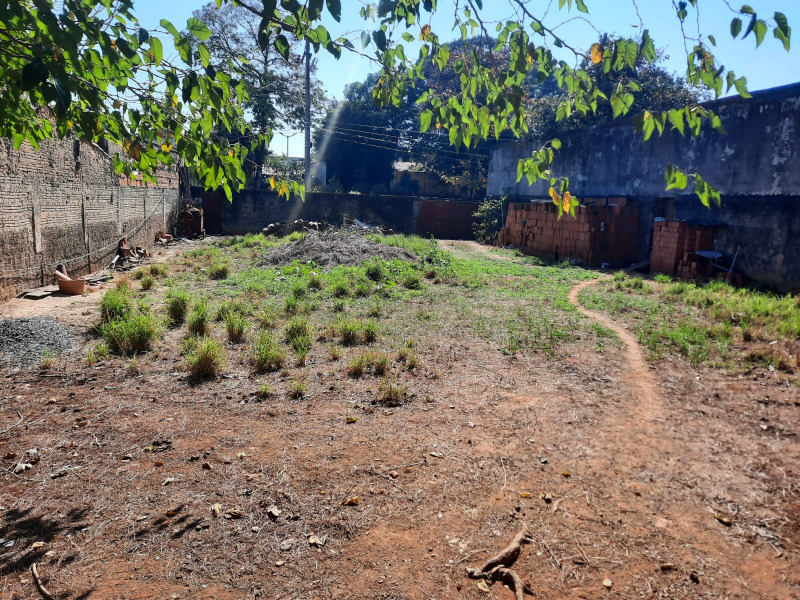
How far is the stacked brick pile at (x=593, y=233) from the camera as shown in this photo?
53.7 feet

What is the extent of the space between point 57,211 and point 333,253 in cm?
642

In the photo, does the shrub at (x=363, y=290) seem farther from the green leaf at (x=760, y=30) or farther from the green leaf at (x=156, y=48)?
the green leaf at (x=760, y=30)

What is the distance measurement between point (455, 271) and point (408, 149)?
79.3 ft

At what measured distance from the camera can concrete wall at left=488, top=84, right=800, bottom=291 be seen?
12.6 m

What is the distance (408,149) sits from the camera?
3509 cm

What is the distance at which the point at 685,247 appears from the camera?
13625 millimetres

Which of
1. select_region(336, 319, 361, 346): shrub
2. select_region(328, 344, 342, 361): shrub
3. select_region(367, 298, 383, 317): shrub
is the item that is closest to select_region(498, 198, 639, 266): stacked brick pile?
select_region(367, 298, 383, 317): shrub

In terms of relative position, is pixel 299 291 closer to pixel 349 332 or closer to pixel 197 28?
pixel 349 332

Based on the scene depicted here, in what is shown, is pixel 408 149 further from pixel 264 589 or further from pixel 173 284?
pixel 264 589

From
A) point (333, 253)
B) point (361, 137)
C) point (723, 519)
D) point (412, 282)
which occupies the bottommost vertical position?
point (723, 519)

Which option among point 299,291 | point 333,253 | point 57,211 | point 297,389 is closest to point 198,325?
point 297,389

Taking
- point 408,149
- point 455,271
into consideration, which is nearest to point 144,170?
point 455,271

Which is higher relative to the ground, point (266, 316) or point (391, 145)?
point (391, 145)

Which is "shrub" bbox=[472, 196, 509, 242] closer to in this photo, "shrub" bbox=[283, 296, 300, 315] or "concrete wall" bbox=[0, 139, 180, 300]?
"concrete wall" bbox=[0, 139, 180, 300]
